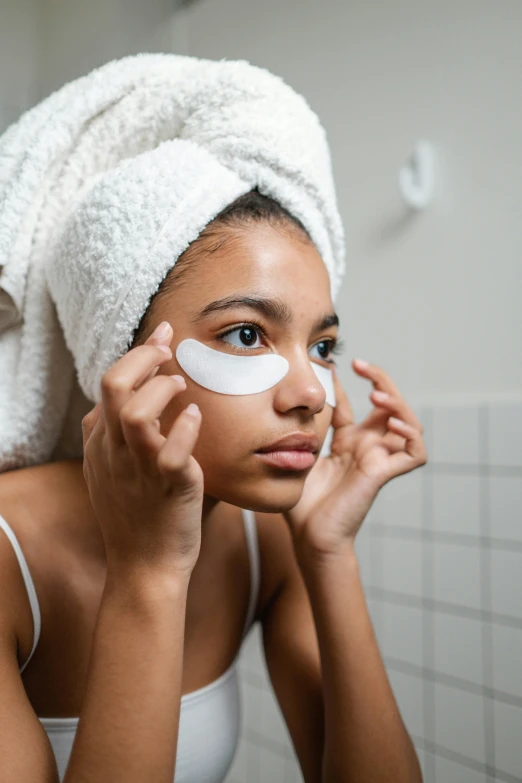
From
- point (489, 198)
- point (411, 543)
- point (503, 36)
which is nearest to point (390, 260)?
point (489, 198)

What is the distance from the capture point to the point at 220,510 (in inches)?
35.6

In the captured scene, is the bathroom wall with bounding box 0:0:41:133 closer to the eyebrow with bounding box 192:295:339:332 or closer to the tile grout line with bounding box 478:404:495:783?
the eyebrow with bounding box 192:295:339:332

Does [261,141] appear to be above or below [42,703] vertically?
above

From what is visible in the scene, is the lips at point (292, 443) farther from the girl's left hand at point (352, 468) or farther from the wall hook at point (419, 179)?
the wall hook at point (419, 179)

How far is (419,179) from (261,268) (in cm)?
67

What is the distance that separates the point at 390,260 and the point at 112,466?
3.00 feet

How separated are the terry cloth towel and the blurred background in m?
0.42

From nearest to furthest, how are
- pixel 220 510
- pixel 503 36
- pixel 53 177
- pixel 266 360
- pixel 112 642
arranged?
pixel 112 642
pixel 266 360
pixel 53 177
pixel 220 510
pixel 503 36

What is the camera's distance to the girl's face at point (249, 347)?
0.62 m

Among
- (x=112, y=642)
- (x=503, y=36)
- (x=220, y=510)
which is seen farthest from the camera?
(x=503, y=36)

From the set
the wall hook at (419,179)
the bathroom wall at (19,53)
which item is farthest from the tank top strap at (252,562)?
the bathroom wall at (19,53)

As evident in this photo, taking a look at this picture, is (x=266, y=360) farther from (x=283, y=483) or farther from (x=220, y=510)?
(x=220, y=510)

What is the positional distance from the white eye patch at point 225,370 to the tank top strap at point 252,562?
329 millimetres

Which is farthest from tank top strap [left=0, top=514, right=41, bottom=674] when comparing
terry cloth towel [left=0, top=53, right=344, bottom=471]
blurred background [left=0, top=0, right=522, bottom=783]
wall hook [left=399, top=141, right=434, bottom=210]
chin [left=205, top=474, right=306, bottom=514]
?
Answer: wall hook [left=399, top=141, right=434, bottom=210]
